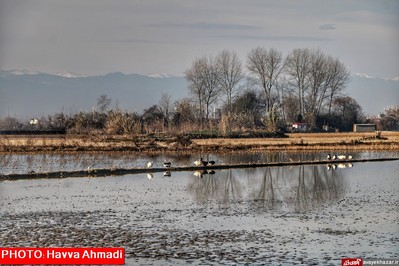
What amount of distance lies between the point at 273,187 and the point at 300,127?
2031 inches

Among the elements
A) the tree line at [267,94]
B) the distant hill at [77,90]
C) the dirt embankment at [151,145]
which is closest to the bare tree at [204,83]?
the tree line at [267,94]

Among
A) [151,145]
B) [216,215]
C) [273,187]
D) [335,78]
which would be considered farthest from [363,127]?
[216,215]

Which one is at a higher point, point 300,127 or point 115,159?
point 300,127

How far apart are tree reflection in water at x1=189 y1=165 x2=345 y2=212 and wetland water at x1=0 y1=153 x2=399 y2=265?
0.11 feet

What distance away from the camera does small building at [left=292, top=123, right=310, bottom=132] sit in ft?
253

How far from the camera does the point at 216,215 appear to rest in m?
20.4

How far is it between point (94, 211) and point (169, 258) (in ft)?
21.9

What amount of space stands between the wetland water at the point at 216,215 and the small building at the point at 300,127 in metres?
43.6

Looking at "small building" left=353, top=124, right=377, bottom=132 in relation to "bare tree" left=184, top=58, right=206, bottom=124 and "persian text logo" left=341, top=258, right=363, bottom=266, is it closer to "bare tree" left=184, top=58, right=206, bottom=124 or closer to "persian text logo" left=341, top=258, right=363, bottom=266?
"bare tree" left=184, top=58, right=206, bottom=124

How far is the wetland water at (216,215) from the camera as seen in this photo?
51.2ft

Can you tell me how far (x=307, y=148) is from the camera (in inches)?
1909

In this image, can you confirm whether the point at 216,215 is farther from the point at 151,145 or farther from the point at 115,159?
the point at 151,145

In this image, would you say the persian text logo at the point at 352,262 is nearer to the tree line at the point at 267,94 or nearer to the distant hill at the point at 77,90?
the tree line at the point at 267,94

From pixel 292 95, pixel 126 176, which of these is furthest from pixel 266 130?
pixel 126 176
